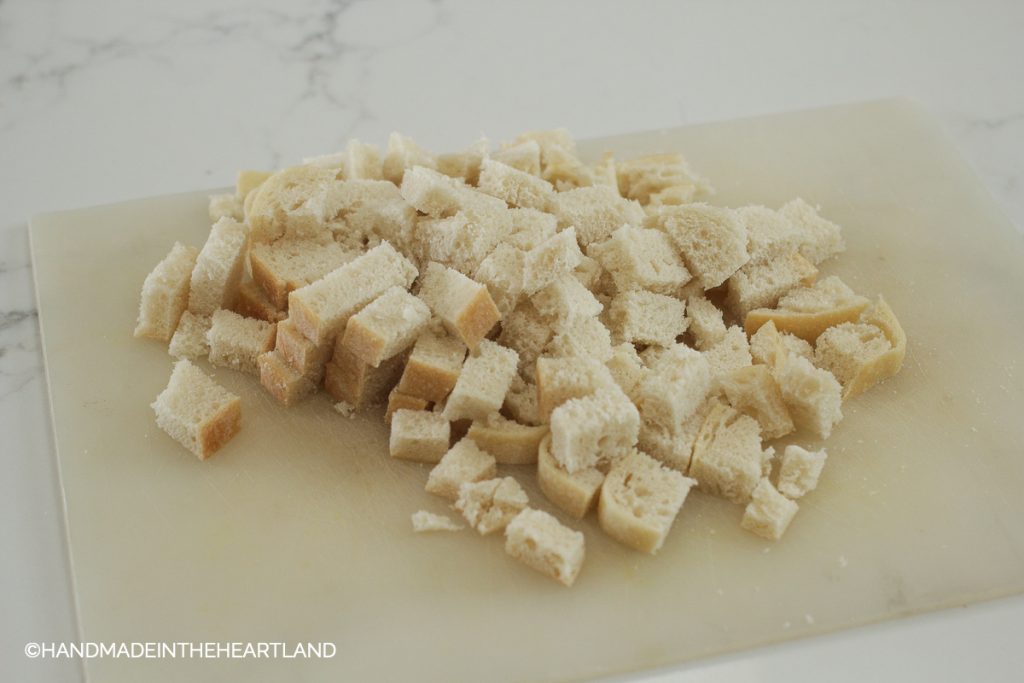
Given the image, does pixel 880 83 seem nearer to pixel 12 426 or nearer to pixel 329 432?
pixel 329 432

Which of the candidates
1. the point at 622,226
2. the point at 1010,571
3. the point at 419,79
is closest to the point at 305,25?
the point at 419,79

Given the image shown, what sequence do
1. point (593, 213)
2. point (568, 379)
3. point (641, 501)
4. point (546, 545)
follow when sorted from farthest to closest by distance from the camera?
point (593, 213) → point (568, 379) → point (641, 501) → point (546, 545)

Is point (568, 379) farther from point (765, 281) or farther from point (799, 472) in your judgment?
point (765, 281)

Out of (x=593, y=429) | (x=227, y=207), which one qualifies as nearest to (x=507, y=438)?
(x=593, y=429)

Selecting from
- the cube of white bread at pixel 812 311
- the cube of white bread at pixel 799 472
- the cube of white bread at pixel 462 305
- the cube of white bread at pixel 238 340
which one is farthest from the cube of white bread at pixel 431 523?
the cube of white bread at pixel 812 311

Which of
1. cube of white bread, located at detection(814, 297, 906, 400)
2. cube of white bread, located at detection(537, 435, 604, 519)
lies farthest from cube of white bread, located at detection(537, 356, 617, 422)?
cube of white bread, located at detection(814, 297, 906, 400)

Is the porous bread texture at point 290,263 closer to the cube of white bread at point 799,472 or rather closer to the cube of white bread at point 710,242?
the cube of white bread at point 710,242

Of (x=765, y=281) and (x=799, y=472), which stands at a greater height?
(x=765, y=281)
